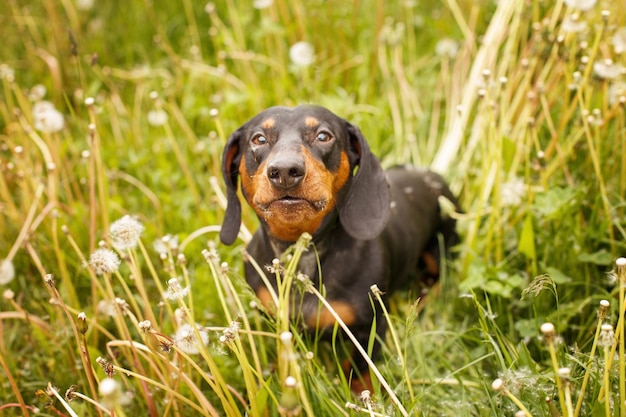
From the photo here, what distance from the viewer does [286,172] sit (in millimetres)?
1853

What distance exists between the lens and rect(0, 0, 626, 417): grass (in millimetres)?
1765

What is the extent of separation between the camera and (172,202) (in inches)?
128

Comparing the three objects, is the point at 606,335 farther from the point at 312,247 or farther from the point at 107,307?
the point at 107,307

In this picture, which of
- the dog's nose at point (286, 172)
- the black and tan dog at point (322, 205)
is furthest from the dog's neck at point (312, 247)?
the dog's nose at point (286, 172)

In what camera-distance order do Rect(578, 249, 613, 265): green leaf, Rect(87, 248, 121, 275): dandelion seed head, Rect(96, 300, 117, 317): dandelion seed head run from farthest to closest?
Rect(578, 249, 613, 265): green leaf < Rect(96, 300, 117, 317): dandelion seed head < Rect(87, 248, 121, 275): dandelion seed head

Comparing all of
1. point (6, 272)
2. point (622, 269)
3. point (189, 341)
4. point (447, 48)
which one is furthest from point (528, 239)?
point (6, 272)

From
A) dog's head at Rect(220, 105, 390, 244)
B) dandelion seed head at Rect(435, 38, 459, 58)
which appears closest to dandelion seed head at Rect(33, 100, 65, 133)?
dog's head at Rect(220, 105, 390, 244)

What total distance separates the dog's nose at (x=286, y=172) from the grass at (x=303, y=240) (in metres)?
0.30

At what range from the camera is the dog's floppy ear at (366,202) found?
2.14m

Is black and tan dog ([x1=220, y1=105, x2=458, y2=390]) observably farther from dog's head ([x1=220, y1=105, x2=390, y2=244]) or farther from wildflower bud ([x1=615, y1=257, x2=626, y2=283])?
wildflower bud ([x1=615, y1=257, x2=626, y2=283])

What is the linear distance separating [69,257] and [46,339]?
0.57m

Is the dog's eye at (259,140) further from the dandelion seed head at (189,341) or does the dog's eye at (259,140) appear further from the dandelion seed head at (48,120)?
the dandelion seed head at (48,120)

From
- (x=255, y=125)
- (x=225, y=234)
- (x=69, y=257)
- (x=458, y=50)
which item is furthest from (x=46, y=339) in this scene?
(x=458, y=50)

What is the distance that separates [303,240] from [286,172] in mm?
363
